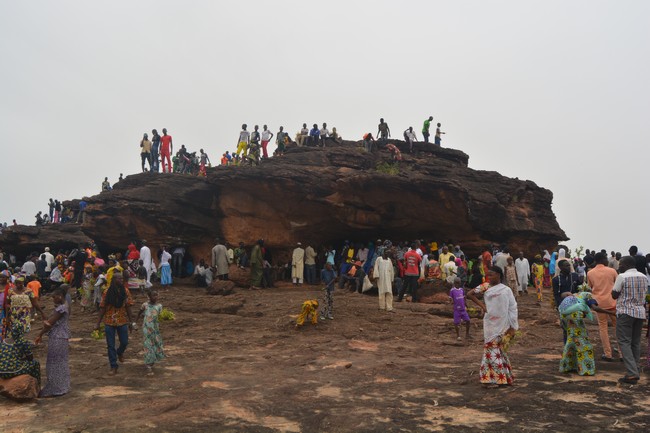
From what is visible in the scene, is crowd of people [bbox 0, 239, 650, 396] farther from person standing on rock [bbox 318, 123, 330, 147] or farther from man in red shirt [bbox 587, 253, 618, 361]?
person standing on rock [bbox 318, 123, 330, 147]

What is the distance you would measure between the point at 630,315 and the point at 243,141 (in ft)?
61.9

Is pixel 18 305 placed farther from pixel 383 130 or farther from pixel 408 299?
pixel 383 130

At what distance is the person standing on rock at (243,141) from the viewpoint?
2284 cm

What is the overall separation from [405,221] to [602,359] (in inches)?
525

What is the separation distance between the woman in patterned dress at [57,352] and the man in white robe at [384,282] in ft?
27.7

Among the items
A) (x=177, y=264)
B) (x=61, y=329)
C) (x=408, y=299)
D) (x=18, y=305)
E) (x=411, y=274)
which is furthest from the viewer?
(x=177, y=264)

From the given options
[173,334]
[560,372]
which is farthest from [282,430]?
[173,334]

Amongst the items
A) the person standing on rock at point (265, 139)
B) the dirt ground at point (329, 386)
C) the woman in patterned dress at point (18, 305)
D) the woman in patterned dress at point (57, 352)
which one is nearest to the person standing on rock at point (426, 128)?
the person standing on rock at point (265, 139)

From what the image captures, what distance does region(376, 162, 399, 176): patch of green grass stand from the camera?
20.9 metres

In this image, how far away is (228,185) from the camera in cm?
2058

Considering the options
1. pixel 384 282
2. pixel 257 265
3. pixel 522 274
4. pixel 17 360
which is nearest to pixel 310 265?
pixel 257 265

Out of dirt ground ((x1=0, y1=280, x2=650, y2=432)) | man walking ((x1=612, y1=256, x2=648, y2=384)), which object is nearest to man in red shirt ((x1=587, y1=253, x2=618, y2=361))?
dirt ground ((x1=0, y1=280, x2=650, y2=432))

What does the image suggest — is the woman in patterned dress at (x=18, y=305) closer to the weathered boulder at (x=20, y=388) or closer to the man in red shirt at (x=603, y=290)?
the weathered boulder at (x=20, y=388)

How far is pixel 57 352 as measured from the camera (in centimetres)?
711
